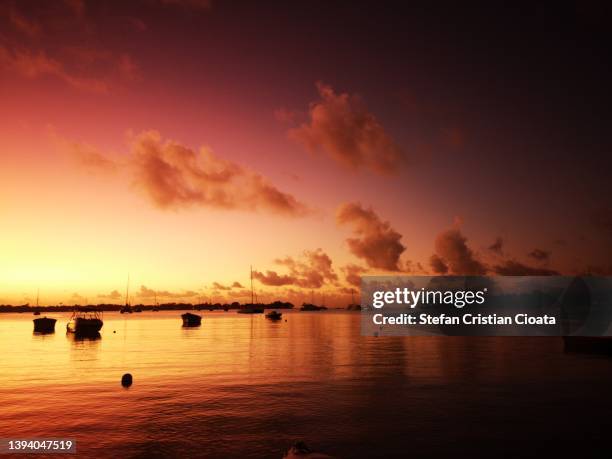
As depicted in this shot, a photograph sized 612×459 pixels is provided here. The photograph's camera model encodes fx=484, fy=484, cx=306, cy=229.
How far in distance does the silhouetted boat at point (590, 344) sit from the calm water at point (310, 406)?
16489 mm

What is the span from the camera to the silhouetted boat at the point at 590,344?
2950 inches

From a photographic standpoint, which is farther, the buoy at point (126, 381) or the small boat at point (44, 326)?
the small boat at point (44, 326)

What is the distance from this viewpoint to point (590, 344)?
76.8 m

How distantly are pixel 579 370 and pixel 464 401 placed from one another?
2720 centimetres

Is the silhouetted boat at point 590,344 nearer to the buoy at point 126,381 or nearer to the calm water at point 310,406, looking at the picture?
the calm water at point 310,406

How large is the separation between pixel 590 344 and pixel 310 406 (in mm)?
61994

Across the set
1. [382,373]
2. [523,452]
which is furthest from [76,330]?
[523,452]

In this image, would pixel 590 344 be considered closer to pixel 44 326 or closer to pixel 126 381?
pixel 126 381

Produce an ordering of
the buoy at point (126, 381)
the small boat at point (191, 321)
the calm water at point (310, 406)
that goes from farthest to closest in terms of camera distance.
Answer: the small boat at point (191, 321)
the buoy at point (126, 381)
the calm water at point (310, 406)

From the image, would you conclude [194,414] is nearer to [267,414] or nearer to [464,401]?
[267,414]

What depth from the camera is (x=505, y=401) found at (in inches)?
1426

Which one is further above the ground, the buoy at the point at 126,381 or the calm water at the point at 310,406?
the buoy at the point at 126,381

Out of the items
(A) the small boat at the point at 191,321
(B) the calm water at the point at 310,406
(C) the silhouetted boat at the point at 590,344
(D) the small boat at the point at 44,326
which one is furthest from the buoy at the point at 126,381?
(A) the small boat at the point at 191,321

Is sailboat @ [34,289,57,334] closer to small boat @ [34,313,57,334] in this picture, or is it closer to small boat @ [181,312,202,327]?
small boat @ [34,313,57,334]
